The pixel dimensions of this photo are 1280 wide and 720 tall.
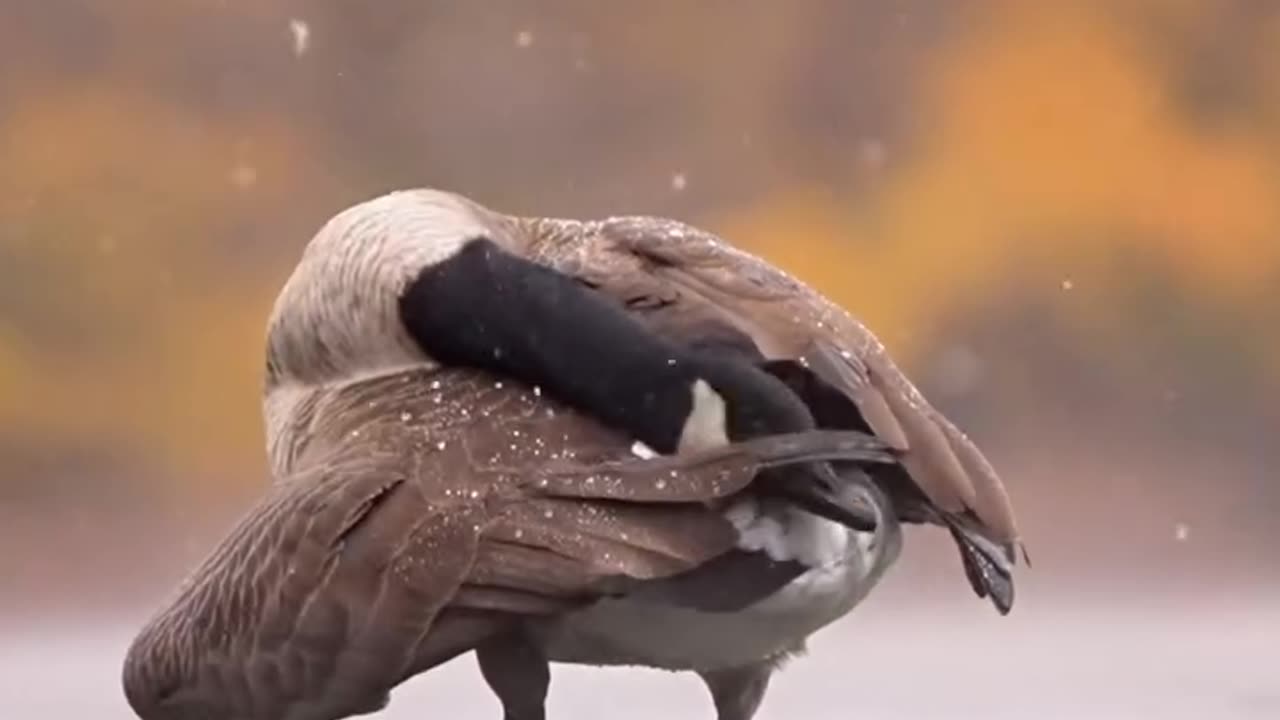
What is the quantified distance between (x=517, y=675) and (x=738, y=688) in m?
0.24

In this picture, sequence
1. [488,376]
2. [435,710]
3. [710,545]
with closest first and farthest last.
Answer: [710,545] → [488,376] → [435,710]

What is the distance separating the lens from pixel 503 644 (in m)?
0.98

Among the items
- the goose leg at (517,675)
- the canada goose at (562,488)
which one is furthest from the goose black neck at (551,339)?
the goose leg at (517,675)

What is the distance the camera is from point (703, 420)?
37.2 inches

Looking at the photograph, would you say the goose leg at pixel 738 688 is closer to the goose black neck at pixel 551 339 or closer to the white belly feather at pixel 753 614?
the white belly feather at pixel 753 614

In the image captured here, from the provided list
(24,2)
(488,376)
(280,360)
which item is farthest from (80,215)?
(488,376)

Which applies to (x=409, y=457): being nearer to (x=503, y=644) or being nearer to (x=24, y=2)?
(x=503, y=644)

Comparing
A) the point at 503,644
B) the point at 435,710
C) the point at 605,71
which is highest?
the point at 605,71

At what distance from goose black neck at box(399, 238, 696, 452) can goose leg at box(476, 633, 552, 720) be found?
12 cm

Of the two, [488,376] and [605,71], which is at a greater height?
[605,71]

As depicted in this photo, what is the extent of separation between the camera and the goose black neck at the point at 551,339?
0.96 m

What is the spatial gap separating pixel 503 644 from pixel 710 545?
0.48 feet

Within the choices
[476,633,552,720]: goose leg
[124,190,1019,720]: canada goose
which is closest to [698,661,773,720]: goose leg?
[124,190,1019,720]: canada goose

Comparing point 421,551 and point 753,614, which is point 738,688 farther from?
point 421,551
